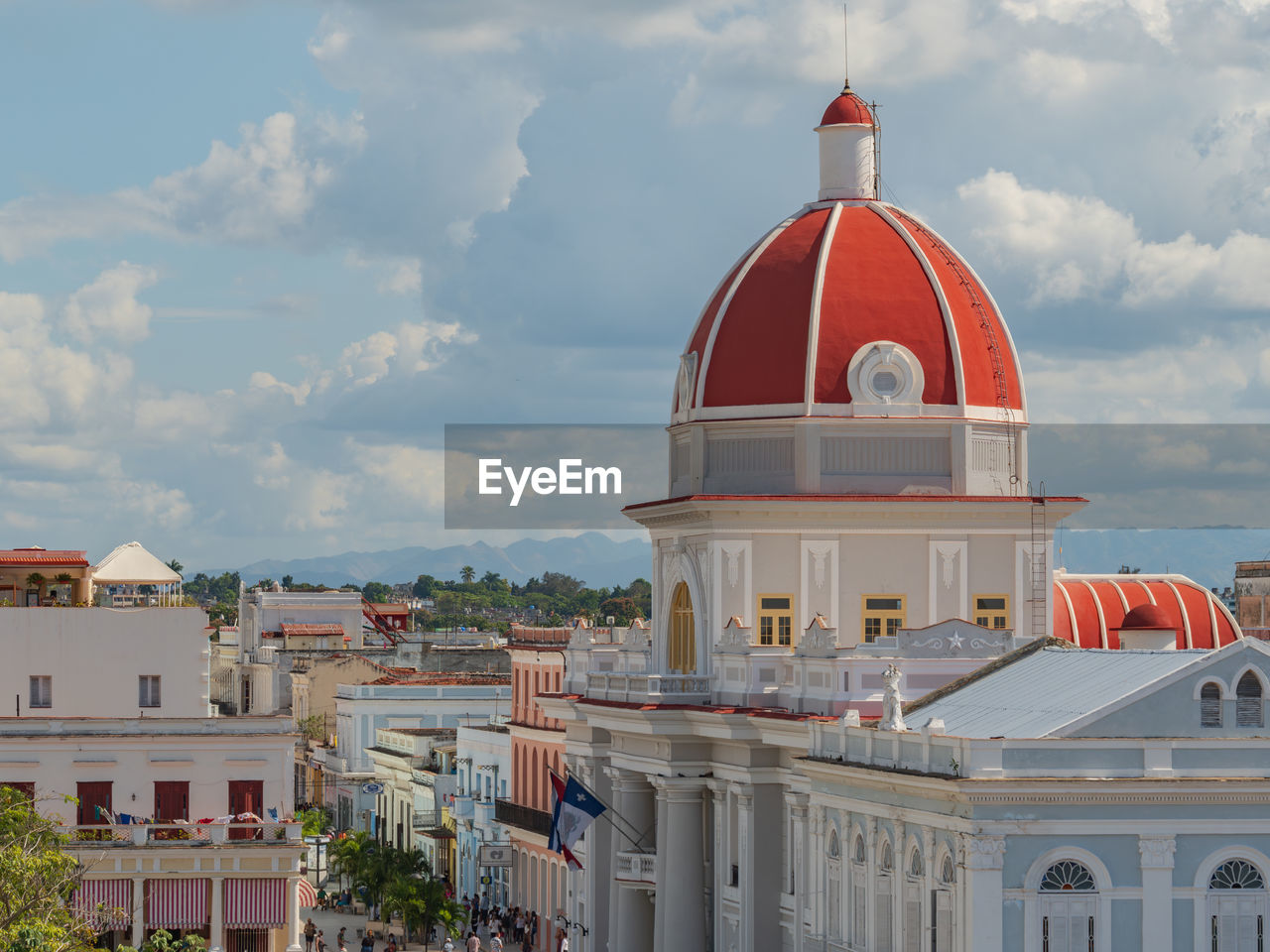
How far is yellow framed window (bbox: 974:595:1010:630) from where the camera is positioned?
227ft

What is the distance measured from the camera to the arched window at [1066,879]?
1837 inches

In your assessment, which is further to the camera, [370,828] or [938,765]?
[370,828]

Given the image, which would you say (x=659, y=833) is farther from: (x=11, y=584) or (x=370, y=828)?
(x=370, y=828)

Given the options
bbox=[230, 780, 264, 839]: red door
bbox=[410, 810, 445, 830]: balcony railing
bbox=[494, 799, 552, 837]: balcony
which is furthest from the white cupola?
bbox=[410, 810, 445, 830]: balcony railing

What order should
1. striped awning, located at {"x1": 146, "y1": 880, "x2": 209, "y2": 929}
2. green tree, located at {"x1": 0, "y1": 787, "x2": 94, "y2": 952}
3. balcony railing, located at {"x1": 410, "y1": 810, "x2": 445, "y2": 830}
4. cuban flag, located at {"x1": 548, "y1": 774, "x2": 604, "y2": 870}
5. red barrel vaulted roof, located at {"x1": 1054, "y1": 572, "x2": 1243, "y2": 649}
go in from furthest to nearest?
balcony railing, located at {"x1": 410, "y1": 810, "x2": 445, "y2": 830} → red barrel vaulted roof, located at {"x1": 1054, "y1": 572, "x2": 1243, "y2": 649} → cuban flag, located at {"x1": 548, "y1": 774, "x2": 604, "y2": 870} → striped awning, located at {"x1": 146, "y1": 880, "x2": 209, "y2": 929} → green tree, located at {"x1": 0, "y1": 787, "x2": 94, "y2": 952}

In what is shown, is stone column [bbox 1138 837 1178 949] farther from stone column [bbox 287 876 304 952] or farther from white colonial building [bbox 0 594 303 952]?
stone column [bbox 287 876 304 952]

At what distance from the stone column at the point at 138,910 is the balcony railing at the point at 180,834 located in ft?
2.91

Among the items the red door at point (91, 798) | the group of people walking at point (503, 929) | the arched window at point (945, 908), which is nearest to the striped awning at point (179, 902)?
the red door at point (91, 798)

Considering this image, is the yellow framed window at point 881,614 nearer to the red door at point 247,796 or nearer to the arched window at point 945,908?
the red door at point 247,796

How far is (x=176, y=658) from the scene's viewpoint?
2921 inches

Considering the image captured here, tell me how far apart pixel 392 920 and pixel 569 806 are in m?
38.0

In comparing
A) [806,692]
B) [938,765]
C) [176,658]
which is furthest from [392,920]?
[938,765]

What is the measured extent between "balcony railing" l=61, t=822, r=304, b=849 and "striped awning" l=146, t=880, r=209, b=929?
95 cm

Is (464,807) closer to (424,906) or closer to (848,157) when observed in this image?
(424,906)
